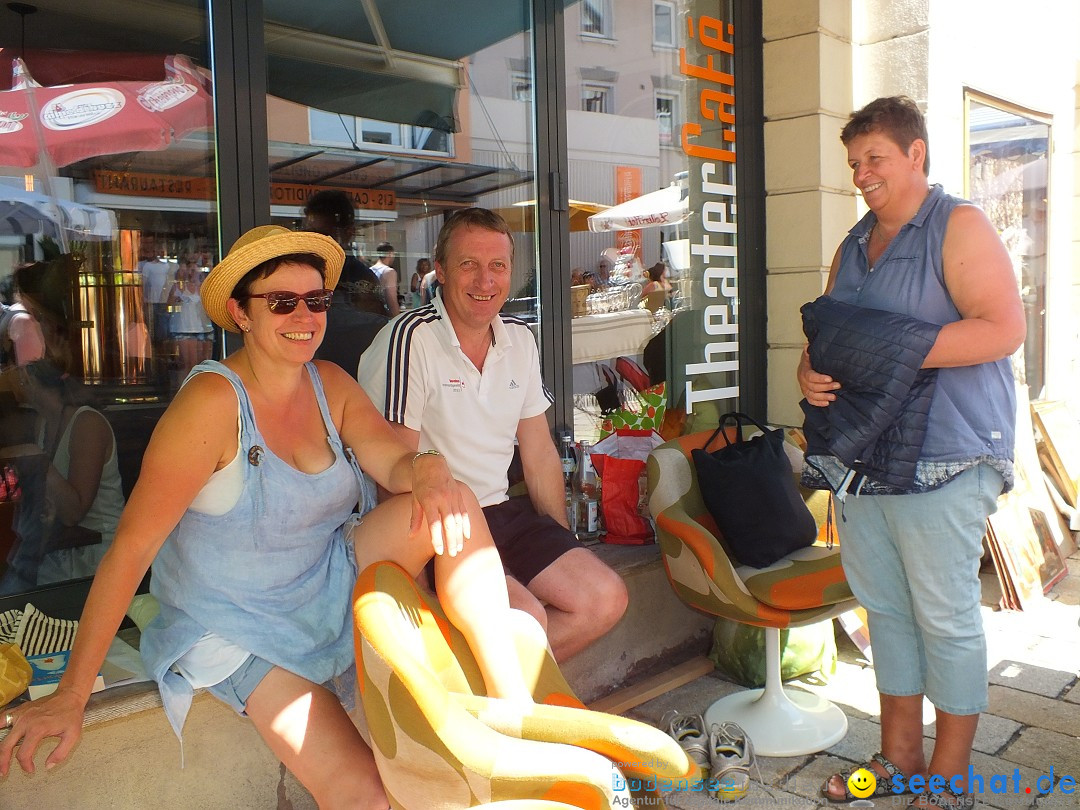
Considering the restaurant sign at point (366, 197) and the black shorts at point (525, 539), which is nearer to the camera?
the black shorts at point (525, 539)

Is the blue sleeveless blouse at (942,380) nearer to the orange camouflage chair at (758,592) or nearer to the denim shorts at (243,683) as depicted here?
the orange camouflage chair at (758,592)

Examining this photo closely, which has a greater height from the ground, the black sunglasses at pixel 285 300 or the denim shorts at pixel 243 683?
the black sunglasses at pixel 285 300

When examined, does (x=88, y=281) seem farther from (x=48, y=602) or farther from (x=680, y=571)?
(x=680, y=571)

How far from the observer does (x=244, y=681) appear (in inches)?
83.1

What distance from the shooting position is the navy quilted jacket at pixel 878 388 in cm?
238

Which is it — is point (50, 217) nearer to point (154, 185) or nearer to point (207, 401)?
point (154, 185)

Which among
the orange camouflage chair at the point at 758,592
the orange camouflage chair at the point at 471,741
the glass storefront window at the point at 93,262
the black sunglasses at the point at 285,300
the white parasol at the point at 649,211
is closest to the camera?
the orange camouflage chair at the point at 471,741

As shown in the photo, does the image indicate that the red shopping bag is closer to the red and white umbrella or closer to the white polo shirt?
the white polo shirt

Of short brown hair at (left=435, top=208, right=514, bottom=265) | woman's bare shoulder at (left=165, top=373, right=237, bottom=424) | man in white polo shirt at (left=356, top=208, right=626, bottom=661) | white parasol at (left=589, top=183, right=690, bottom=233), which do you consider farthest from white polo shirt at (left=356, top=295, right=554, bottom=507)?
white parasol at (left=589, top=183, right=690, bottom=233)

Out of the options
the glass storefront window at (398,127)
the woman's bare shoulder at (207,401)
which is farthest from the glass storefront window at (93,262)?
the woman's bare shoulder at (207,401)

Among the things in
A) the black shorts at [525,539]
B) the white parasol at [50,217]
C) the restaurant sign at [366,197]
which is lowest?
the black shorts at [525,539]

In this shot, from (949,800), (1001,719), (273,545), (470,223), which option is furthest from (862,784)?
(470,223)

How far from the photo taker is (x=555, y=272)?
397cm

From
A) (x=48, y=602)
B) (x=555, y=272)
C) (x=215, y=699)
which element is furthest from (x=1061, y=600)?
(x=48, y=602)
